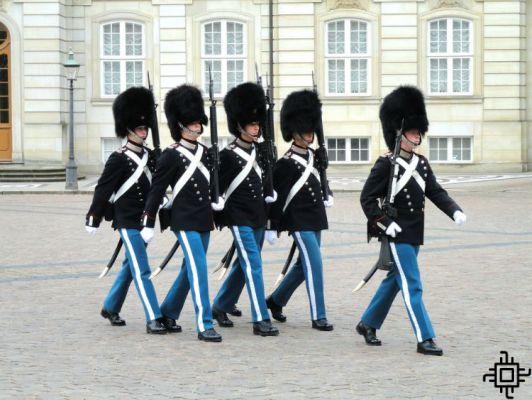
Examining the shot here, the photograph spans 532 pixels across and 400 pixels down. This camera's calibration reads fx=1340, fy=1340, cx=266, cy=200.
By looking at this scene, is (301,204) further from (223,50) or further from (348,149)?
(223,50)

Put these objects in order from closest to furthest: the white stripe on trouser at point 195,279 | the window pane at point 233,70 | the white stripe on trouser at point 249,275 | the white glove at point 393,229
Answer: the white glove at point 393,229 < the white stripe on trouser at point 195,279 < the white stripe on trouser at point 249,275 < the window pane at point 233,70

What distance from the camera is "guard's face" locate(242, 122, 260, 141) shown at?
1029cm

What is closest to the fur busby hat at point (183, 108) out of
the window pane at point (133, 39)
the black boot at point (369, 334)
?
the black boot at point (369, 334)

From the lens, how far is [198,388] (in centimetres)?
778

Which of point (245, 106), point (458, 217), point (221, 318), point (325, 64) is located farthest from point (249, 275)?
point (325, 64)

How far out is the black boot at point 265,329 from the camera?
32.2ft

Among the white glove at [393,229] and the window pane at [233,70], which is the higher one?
the window pane at [233,70]

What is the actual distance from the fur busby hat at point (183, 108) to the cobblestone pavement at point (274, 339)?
1572mm

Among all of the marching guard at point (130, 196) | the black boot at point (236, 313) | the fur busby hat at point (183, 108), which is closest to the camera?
the fur busby hat at point (183, 108)

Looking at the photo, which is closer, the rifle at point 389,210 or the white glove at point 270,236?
the rifle at point 389,210

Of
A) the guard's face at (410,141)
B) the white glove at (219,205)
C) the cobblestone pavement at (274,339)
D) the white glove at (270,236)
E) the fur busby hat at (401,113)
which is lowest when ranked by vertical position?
the cobblestone pavement at (274,339)

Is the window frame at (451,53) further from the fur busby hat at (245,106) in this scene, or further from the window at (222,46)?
the fur busby hat at (245,106)

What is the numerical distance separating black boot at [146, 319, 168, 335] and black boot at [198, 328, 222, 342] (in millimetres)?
435

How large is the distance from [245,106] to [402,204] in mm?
1713
